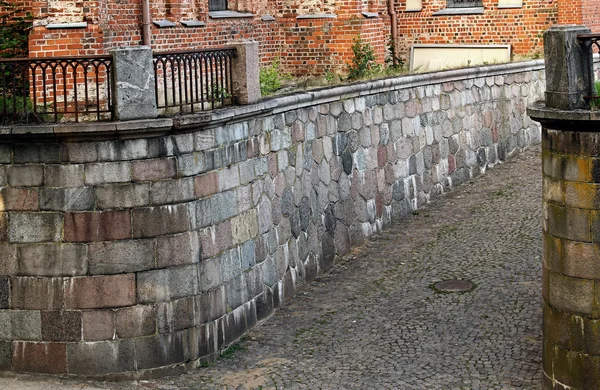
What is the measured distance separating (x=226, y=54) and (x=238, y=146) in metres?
1.04

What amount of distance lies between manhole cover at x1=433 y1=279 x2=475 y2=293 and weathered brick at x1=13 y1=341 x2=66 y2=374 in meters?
4.73

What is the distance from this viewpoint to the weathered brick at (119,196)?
10.1 meters

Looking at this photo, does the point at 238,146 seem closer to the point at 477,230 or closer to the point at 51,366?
the point at 51,366

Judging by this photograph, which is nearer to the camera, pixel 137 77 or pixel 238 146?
pixel 137 77

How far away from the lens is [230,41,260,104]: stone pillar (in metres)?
11.7

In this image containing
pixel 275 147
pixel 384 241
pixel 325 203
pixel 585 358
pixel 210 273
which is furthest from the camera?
pixel 384 241

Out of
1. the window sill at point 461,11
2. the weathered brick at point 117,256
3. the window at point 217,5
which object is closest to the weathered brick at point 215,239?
the weathered brick at point 117,256

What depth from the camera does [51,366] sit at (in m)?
10.2

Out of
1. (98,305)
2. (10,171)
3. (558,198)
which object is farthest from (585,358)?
(10,171)

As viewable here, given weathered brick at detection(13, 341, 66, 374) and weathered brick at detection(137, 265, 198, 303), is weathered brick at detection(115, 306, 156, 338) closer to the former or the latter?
weathered brick at detection(137, 265, 198, 303)

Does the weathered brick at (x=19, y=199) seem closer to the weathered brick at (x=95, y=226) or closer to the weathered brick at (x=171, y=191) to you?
the weathered brick at (x=95, y=226)

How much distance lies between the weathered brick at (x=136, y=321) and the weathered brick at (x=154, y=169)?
4.07 ft

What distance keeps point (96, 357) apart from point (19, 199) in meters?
1.65

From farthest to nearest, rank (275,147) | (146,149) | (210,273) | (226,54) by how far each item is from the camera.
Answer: (275,147) → (226,54) → (210,273) → (146,149)
